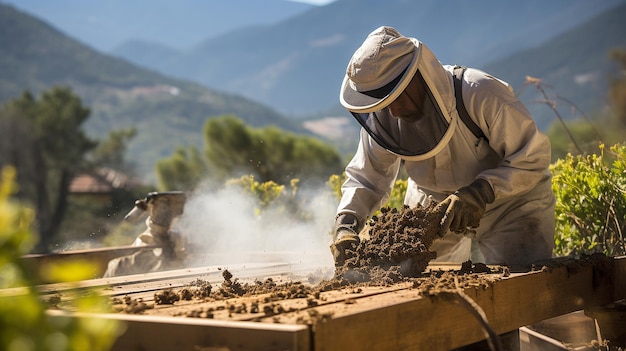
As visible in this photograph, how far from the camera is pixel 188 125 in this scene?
3383 inches

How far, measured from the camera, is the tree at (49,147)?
32.4 m

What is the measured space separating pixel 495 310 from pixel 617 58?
18.7 m

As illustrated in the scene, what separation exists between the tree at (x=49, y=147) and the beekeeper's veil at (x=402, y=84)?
1196 inches

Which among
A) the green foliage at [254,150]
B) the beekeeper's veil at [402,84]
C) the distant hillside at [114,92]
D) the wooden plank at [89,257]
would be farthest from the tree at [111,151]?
the distant hillside at [114,92]

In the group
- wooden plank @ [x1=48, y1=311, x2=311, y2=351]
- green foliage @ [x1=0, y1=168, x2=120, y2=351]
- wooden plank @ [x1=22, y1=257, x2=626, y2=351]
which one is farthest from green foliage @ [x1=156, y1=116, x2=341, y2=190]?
green foliage @ [x1=0, y1=168, x2=120, y2=351]

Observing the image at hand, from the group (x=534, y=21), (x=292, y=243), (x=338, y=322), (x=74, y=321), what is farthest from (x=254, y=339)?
(x=534, y=21)

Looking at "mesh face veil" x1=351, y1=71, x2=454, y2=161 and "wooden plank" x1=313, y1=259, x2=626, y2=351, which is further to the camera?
"mesh face veil" x1=351, y1=71, x2=454, y2=161

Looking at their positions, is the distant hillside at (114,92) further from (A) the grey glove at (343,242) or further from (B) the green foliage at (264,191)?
(A) the grey glove at (343,242)

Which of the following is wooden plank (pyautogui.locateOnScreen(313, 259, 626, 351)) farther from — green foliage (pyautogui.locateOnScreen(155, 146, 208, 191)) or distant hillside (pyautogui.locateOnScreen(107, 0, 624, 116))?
distant hillside (pyautogui.locateOnScreen(107, 0, 624, 116))

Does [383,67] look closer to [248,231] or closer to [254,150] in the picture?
[248,231]

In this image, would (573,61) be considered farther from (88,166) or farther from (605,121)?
(605,121)

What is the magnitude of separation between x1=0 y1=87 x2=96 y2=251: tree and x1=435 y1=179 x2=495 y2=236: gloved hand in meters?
30.7

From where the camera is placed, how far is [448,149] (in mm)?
3803

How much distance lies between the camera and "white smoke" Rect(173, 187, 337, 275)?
5320mm
